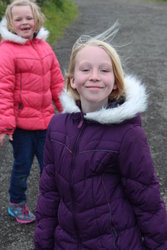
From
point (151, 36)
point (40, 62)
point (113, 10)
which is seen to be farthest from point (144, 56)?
point (113, 10)

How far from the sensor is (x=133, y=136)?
1.83m

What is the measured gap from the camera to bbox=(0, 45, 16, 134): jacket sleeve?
2871 millimetres

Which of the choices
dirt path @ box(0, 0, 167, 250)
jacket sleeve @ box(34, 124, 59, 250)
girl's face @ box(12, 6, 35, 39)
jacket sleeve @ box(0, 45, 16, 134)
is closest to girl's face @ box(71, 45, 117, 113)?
jacket sleeve @ box(34, 124, 59, 250)

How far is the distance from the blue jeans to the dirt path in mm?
336

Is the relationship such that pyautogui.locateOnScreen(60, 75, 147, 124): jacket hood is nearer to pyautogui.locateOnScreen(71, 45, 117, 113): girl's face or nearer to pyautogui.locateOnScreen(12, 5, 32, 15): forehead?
pyautogui.locateOnScreen(71, 45, 117, 113): girl's face

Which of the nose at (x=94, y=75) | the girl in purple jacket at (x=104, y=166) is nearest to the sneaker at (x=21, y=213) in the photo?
the girl in purple jacket at (x=104, y=166)

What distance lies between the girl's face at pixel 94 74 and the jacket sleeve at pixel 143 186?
0.86 feet

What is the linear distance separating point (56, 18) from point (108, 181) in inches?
438

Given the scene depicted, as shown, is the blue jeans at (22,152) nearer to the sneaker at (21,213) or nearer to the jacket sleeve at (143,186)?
the sneaker at (21,213)

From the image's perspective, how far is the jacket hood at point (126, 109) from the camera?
183 centimetres

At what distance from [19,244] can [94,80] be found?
1899 mm

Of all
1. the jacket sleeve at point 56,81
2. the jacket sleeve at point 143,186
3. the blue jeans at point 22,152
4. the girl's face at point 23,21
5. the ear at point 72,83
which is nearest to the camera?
the jacket sleeve at point 143,186

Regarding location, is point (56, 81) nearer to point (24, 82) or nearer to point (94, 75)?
point (24, 82)

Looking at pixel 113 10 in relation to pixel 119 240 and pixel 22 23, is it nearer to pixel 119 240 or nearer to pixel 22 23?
pixel 22 23
